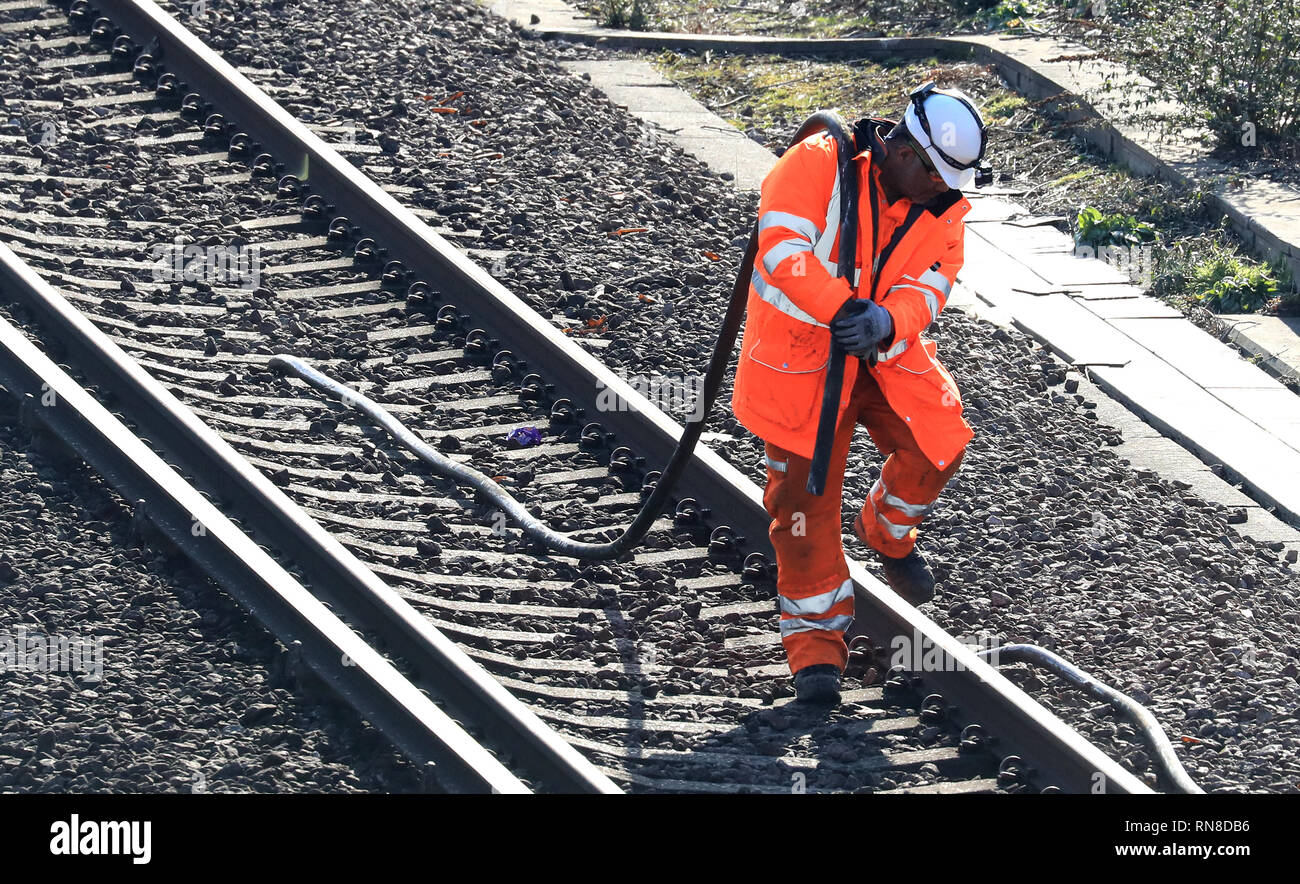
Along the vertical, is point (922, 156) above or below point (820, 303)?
above

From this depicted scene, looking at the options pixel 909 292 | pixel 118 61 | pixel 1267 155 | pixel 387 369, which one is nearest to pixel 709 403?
pixel 909 292

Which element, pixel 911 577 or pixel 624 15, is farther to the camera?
pixel 624 15

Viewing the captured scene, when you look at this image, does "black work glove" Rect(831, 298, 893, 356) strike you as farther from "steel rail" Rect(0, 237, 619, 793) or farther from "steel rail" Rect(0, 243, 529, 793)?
"steel rail" Rect(0, 243, 529, 793)

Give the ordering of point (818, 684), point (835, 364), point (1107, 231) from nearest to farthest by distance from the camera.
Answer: point (835, 364)
point (818, 684)
point (1107, 231)

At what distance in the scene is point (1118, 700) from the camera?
5.25 m

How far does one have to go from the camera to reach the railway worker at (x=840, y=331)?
5.05m

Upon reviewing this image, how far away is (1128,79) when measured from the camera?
35.5 feet

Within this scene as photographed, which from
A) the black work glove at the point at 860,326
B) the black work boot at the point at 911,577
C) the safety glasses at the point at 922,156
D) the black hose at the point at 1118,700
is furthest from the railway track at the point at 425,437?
the safety glasses at the point at 922,156
